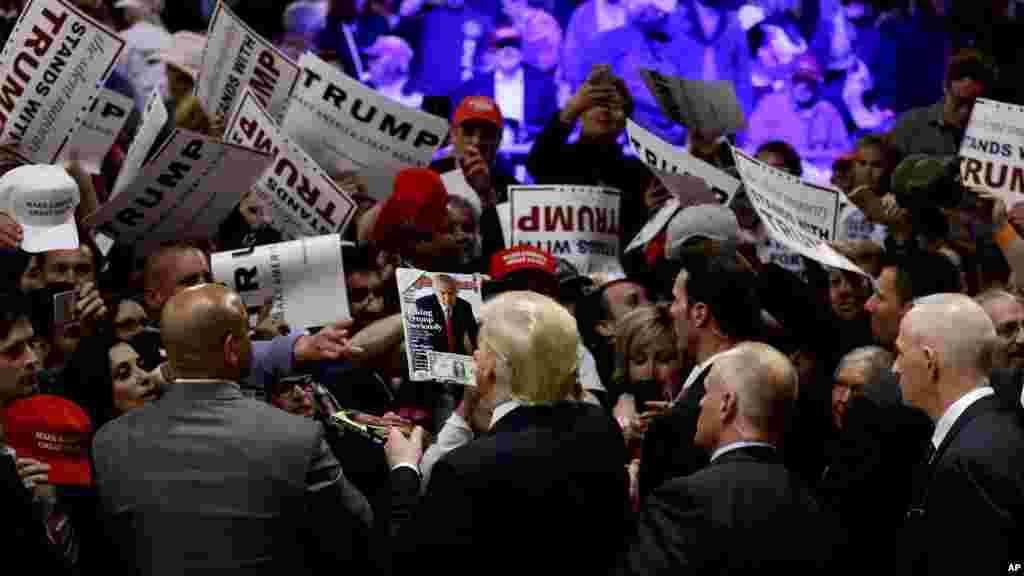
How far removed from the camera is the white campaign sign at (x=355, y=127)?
21.3 feet

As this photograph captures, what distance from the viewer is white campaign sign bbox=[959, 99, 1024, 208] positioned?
6.32 m

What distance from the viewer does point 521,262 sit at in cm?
549

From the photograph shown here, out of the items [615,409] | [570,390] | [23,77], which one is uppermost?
[23,77]

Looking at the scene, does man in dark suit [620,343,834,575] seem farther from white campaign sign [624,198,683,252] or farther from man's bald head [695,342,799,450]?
white campaign sign [624,198,683,252]

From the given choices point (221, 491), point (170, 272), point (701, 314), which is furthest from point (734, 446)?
point (170, 272)

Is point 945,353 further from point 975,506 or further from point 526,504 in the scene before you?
point 526,504

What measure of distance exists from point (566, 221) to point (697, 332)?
5.70 feet

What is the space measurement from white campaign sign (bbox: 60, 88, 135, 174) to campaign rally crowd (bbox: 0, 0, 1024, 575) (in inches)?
0.5

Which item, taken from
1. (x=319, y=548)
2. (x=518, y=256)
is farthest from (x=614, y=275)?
(x=319, y=548)

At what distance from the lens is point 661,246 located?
21.6ft

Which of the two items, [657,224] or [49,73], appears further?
[657,224]

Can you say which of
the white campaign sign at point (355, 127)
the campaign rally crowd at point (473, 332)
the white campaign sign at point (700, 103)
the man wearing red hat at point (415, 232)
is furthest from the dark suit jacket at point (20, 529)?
the white campaign sign at point (700, 103)

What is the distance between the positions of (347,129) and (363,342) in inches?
61.0

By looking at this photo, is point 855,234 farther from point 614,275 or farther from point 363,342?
point 363,342
